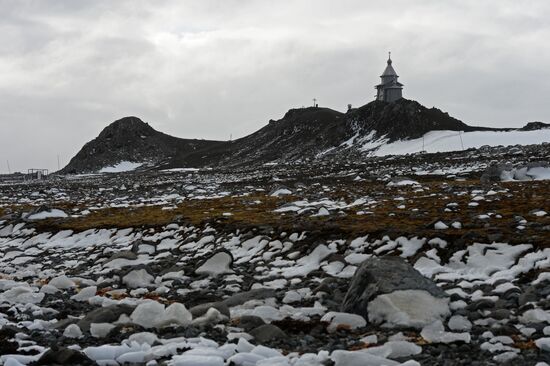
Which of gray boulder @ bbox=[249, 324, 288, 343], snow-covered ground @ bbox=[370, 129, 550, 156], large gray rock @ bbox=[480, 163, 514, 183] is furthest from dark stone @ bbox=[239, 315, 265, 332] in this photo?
snow-covered ground @ bbox=[370, 129, 550, 156]

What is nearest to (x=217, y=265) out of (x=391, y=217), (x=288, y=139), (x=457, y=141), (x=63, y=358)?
(x=391, y=217)

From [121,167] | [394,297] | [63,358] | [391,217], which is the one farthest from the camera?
[121,167]

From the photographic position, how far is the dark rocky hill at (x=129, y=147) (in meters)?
141

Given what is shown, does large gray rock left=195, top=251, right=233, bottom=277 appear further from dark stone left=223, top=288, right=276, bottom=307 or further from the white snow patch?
the white snow patch

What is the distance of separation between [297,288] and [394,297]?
11.1ft

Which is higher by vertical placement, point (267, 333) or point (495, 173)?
point (495, 173)

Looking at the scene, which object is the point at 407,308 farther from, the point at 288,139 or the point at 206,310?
the point at 288,139

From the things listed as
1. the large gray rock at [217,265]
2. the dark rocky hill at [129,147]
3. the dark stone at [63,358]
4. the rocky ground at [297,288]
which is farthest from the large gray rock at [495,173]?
the dark rocky hill at [129,147]

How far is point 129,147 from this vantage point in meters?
150

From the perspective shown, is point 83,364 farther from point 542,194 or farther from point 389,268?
point 542,194

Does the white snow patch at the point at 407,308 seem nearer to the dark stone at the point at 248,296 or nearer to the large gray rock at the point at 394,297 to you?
the large gray rock at the point at 394,297

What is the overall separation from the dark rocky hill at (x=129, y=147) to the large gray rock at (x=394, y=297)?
130 m

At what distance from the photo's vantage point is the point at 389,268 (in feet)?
33.3

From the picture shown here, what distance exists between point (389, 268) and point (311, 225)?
8.17m
